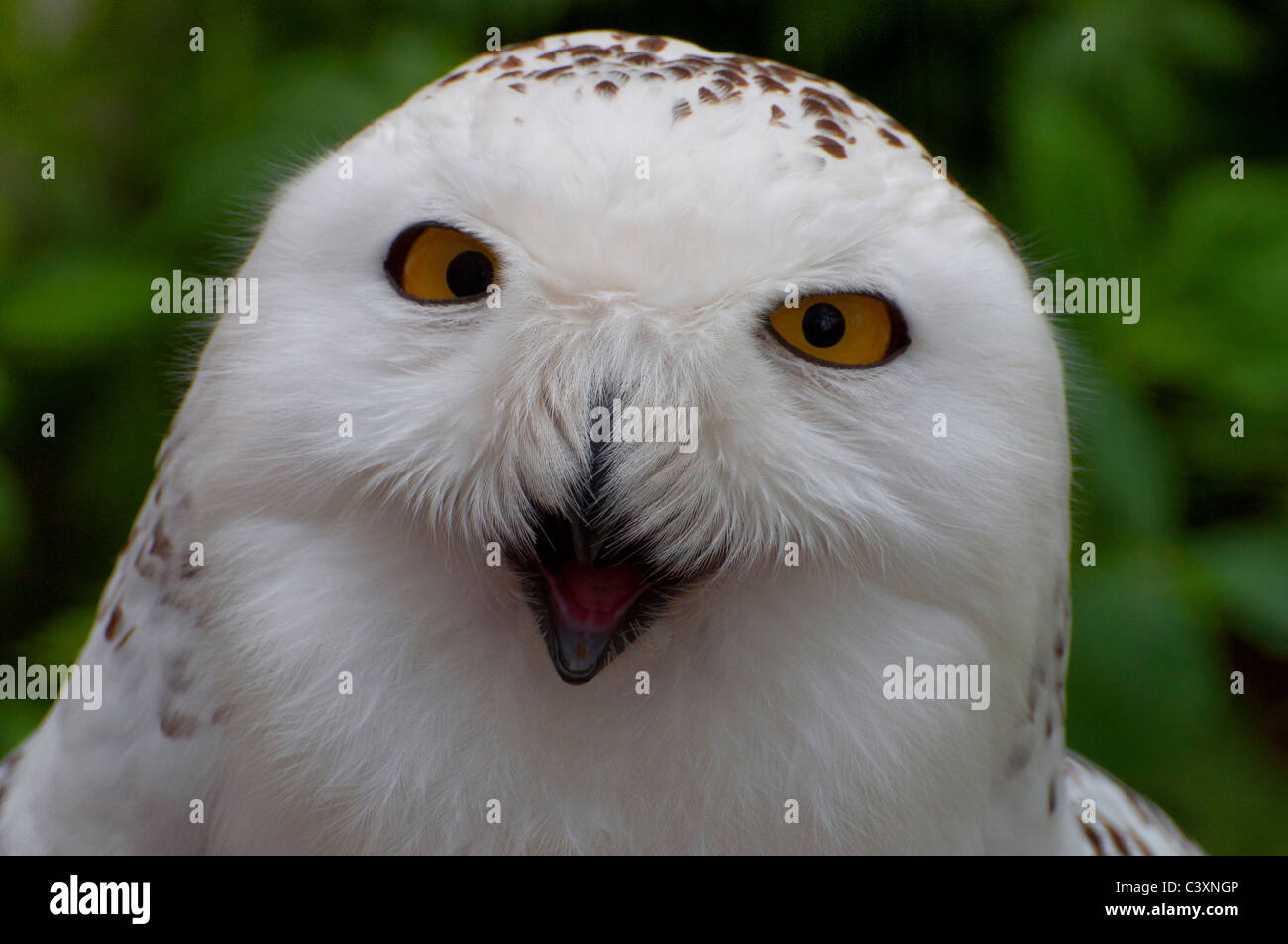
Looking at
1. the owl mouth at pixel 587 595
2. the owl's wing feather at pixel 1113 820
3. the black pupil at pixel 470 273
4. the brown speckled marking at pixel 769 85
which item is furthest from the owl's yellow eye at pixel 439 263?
the owl's wing feather at pixel 1113 820

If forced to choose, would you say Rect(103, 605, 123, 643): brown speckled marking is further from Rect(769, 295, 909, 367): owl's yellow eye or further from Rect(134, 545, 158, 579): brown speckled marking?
Rect(769, 295, 909, 367): owl's yellow eye

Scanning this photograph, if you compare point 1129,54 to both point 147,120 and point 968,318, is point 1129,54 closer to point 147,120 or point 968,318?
point 968,318

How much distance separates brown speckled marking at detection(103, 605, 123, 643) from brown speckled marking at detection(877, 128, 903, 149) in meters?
0.80

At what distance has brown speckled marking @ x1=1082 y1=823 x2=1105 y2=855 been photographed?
1322mm

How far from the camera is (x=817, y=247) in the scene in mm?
811

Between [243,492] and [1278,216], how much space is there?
1651 millimetres

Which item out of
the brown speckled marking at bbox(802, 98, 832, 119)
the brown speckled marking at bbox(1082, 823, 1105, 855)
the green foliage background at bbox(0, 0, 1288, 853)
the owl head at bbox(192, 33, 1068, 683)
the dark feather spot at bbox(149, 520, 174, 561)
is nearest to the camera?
the owl head at bbox(192, 33, 1068, 683)

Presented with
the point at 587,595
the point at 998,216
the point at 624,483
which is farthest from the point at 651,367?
the point at 998,216

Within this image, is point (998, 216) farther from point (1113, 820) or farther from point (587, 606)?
point (587, 606)

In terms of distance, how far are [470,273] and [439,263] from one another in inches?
1.4

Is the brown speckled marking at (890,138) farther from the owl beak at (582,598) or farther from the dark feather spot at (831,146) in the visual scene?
the owl beak at (582,598)

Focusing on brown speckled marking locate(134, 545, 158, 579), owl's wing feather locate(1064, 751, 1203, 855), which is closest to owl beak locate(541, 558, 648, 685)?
brown speckled marking locate(134, 545, 158, 579)

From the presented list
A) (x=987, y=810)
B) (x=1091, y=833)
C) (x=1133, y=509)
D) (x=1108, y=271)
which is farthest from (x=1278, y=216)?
(x=987, y=810)

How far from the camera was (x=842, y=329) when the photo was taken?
2.72 feet
